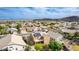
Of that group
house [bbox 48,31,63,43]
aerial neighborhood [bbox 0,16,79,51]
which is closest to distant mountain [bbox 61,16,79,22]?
aerial neighborhood [bbox 0,16,79,51]

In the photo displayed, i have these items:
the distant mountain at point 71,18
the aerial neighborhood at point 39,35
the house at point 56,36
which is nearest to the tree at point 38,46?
the aerial neighborhood at point 39,35

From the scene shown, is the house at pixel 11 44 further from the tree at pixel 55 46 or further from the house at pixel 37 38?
the tree at pixel 55 46

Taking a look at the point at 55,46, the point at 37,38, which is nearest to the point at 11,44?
the point at 37,38

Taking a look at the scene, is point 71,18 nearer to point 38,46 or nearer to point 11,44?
point 38,46

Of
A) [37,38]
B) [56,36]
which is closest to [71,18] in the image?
[56,36]

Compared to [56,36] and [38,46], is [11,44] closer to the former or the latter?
[38,46]

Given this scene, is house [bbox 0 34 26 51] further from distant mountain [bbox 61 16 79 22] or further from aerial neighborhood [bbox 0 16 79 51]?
distant mountain [bbox 61 16 79 22]

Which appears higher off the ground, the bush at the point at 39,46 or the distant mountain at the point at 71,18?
the distant mountain at the point at 71,18

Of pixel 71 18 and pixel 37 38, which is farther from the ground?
pixel 71 18
